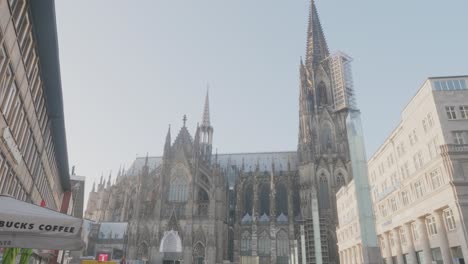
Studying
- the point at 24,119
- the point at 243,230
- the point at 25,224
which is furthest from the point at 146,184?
the point at 25,224

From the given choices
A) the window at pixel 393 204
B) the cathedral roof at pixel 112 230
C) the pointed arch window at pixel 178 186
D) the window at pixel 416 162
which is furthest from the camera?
the cathedral roof at pixel 112 230

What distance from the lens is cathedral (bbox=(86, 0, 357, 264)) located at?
1999 inches

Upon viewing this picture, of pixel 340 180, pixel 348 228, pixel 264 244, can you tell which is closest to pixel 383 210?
pixel 348 228

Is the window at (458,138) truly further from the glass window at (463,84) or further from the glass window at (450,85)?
the glass window at (463,84)

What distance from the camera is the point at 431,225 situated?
1118 inches

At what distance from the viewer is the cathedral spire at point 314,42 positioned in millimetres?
70000

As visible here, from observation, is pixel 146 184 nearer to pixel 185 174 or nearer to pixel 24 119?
pixel 185 174

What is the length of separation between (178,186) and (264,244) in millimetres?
15942

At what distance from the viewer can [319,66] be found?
2650 inches

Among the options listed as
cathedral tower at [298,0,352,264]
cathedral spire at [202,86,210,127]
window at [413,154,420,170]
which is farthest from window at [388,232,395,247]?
cathedral spire at [202,86,210,127]

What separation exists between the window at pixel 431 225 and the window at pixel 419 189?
1957mm

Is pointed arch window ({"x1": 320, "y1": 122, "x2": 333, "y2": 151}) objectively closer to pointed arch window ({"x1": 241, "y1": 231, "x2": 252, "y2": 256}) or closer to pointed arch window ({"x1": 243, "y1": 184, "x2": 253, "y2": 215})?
pointed arch window ({"x1": 243, "y1": 184, "x2": 253, "y2": 215})

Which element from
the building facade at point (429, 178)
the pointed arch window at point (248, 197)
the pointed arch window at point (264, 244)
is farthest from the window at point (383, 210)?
the pointed arch window at point (248, 197)

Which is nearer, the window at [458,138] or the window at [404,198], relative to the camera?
the window at [458,138]
